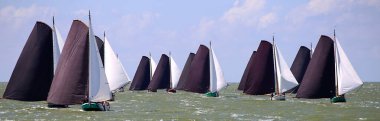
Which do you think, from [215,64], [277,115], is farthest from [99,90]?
[215,64]

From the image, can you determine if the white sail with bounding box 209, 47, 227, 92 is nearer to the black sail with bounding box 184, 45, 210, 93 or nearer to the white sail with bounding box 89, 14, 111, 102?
the black sail with bounding box 184, 45, 210, 93

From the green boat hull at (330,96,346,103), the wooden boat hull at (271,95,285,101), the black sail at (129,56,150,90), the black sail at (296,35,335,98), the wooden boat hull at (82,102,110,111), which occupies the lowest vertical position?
the wooden boat hull at (82,102,110,111)

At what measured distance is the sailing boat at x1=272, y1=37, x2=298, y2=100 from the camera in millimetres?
82750

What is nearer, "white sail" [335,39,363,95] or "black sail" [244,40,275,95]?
"white sail" [335,39,363,95]

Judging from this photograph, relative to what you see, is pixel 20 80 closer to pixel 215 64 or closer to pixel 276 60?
pixel 276 60

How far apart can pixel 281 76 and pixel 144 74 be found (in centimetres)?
5057

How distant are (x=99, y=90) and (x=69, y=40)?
461cm

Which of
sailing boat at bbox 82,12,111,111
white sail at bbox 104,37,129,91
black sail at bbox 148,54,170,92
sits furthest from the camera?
black sail at bbox 148,54,170,92

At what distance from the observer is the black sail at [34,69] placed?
54.3 meters

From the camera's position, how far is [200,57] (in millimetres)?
99750

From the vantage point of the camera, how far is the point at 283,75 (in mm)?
82750

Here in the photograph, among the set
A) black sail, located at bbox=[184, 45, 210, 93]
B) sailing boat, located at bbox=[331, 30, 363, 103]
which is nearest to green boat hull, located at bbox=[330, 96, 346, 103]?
sailing boat, located at bbox=[331, 30, 363, 103]


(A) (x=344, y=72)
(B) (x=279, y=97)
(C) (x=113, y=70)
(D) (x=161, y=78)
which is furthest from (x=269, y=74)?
(D) (x=161, y=78)

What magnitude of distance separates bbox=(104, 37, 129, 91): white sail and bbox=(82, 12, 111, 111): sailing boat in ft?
75.4
